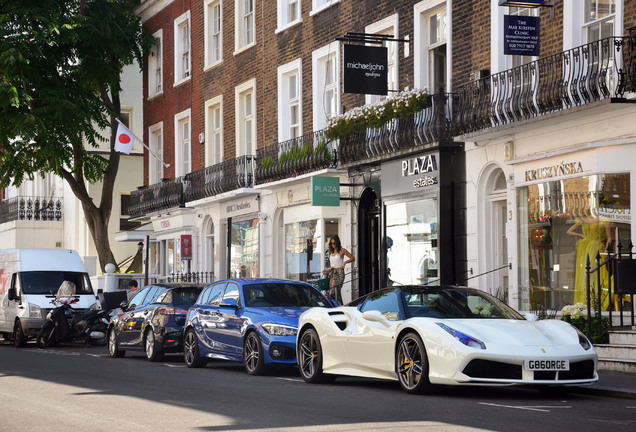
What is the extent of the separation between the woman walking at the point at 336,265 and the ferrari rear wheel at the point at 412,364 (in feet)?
36.6

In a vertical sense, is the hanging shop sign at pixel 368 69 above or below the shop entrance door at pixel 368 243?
above

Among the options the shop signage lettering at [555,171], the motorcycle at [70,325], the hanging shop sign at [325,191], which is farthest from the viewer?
the hanging shop sign at [325,191]

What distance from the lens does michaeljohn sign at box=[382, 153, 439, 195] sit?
24.4 meters

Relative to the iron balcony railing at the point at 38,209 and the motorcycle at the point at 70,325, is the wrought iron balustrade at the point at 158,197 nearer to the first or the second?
the motorcycle at the point at 70,325

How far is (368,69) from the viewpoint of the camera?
999 inches

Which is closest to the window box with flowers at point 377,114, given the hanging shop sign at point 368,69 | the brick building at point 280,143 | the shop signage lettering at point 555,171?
the brick building at point 280,143

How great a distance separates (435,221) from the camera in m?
24.8

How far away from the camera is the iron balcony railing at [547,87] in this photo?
18.3 metres

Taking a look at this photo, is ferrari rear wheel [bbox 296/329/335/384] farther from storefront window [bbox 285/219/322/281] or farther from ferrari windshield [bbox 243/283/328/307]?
storefront window [bbox 285/219/322/281]

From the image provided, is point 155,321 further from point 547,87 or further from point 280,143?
point 280,143

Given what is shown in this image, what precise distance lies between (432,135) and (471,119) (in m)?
1.41

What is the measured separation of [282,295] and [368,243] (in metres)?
10.6

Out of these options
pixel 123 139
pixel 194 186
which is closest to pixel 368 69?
pixel 194 186

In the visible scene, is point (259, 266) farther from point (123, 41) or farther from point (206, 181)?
point (123, 41)
